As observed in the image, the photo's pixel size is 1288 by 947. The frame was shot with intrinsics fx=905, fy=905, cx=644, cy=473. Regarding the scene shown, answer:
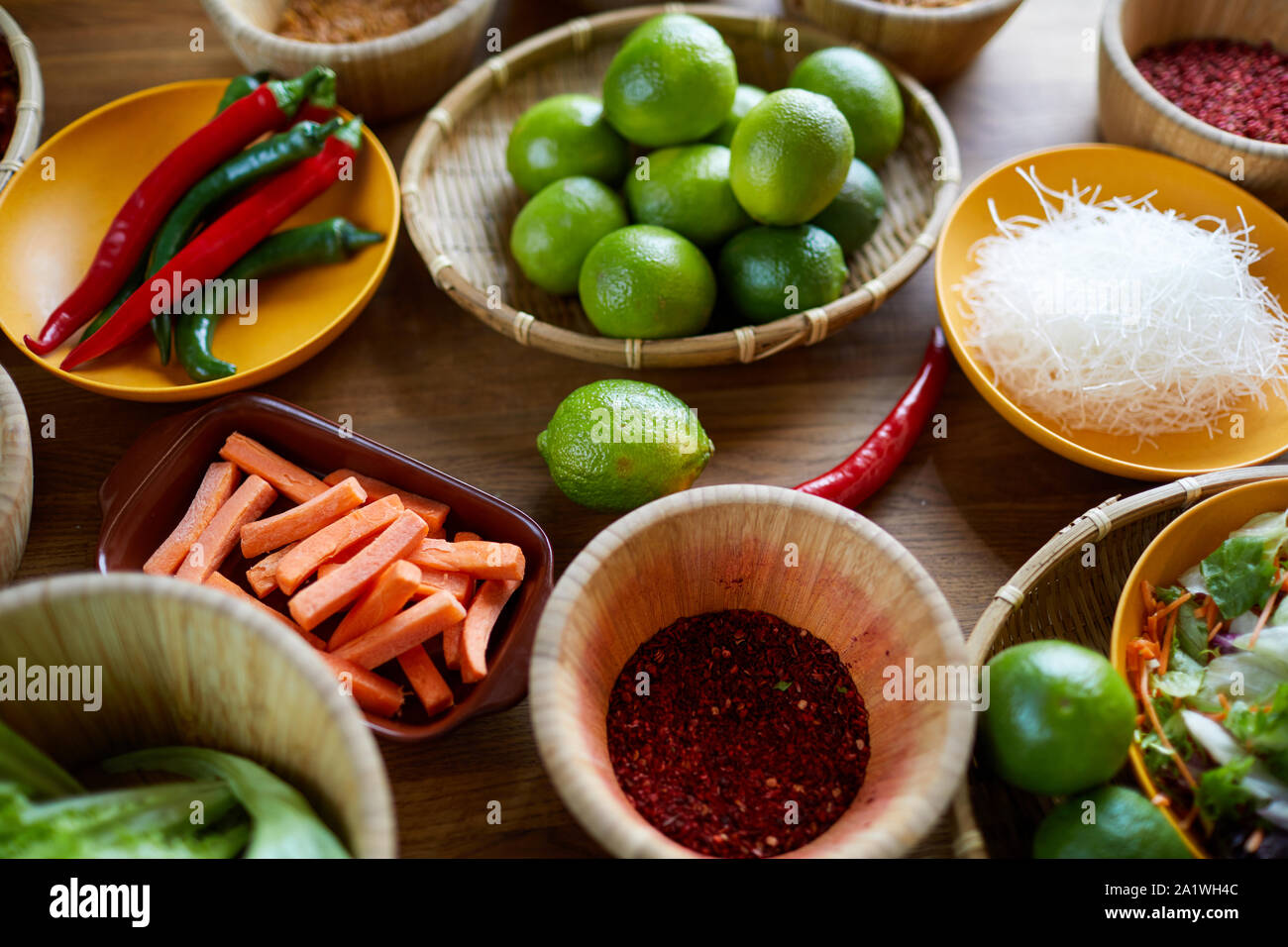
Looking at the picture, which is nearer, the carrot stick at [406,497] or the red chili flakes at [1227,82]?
the carrot stick at [406,497]

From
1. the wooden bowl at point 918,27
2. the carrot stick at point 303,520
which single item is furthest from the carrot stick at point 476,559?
the wooden bowl at point 918,27

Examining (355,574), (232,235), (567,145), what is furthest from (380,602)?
(567,145)

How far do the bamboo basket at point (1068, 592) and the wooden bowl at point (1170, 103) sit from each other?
612mm

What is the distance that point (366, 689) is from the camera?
1.12 metres

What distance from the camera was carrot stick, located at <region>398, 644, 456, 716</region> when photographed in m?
1.15

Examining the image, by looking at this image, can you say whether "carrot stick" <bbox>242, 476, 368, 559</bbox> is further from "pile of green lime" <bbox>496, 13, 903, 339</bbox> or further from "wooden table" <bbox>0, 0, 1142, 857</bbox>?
"pile of green lime" <bbox>496, 13, 903, 339</bbox>

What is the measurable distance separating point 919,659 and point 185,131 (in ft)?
5.19

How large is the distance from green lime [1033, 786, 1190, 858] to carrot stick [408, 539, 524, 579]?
70 centimetres

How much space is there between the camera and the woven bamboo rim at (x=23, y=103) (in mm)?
1521

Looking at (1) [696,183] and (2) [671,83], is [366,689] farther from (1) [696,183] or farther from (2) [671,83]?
(2) [671,83]

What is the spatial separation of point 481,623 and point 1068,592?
0.80 meters

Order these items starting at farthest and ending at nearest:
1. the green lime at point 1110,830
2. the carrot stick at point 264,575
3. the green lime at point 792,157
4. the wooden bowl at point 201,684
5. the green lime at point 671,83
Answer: the green lime at point 671,83 → the green lime at point 792,157 → the carrot stick at point 264,575 → the green lime at point 1110,830 → the wooden bowl at point 201,684

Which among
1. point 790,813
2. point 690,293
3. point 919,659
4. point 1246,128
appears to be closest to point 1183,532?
point 919,659

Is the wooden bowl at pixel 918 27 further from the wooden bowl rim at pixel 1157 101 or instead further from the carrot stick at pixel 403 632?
the carrot stick at pixel 403 632
